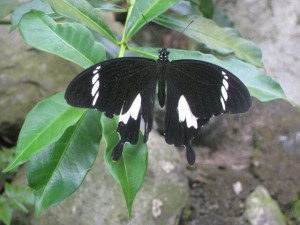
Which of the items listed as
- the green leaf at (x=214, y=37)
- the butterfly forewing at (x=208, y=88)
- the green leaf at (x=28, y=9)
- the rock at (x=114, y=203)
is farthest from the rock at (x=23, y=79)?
the butterfly forewing at (x=208, y=88)

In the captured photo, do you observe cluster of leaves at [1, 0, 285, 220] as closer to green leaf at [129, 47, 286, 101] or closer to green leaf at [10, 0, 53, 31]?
green leaf at [129, 47, 286, 101]

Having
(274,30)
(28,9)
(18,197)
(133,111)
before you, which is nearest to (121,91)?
(133,111)

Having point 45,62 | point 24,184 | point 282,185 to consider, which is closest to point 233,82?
point 24,184

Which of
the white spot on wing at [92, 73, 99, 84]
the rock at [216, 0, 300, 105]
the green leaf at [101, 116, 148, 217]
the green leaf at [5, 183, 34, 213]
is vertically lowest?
the green leaf at [5, 183, 34, 213]

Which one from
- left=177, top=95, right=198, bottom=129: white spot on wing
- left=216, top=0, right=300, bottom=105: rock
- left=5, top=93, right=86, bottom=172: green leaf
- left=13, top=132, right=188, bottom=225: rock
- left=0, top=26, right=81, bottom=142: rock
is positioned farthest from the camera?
left=216, top=0, right=300, bottom=105: rock

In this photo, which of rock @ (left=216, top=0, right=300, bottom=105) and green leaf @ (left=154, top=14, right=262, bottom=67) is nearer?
green leaf @ (left=154, top=14, right=262, bottom=67)

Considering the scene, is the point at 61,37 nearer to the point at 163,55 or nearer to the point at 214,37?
the point at 163,55

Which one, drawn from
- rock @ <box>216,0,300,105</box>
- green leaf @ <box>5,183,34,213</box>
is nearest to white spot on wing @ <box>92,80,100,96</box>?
green leaf @ <box>5,183,34,213</box>
